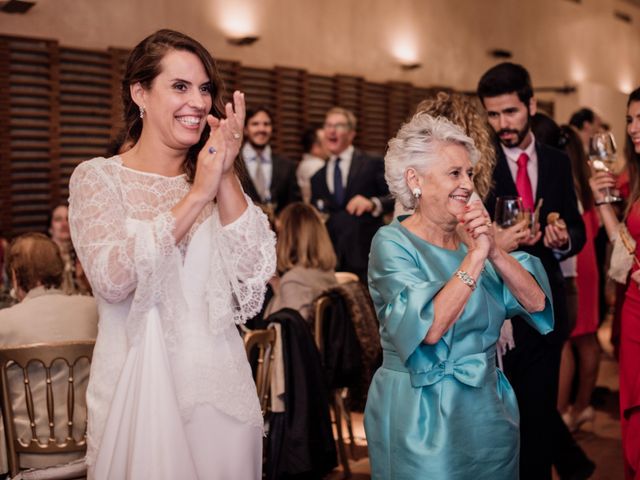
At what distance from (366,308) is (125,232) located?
8.25ft

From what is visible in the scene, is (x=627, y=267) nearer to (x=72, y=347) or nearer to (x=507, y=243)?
(x=507, y=243)

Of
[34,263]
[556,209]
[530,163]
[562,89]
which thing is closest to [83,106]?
[34,263]

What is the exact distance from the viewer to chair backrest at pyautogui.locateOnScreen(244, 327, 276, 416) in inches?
136

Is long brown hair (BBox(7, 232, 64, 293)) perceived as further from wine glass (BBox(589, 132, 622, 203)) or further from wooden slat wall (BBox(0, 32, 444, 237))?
wooden slat wall (BBox(0, 32, 444, 237))

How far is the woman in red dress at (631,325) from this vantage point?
3.43m

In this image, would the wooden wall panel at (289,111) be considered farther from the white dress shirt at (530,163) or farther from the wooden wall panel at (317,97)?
the white dress shirt at (530,163)

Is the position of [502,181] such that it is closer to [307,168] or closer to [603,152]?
[603,152]

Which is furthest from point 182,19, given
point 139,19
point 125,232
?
point 125,232

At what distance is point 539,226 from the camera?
3605 millimetres

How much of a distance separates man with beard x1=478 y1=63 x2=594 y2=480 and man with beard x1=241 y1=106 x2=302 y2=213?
143 inches

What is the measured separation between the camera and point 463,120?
122 inches

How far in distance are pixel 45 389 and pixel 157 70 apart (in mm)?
1456

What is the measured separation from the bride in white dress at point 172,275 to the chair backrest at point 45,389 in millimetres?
811

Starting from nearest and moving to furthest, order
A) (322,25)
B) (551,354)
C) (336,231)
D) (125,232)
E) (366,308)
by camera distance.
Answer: (125,232) → (551,354) → (366,308) → (336,231) → (322,25)
